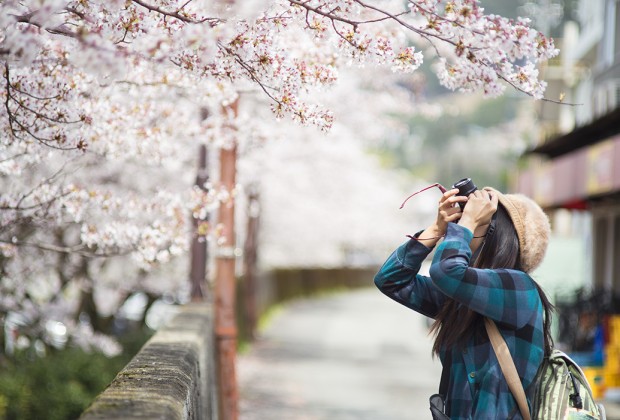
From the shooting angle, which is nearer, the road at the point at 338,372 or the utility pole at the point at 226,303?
the utility pole at the point at 226,303

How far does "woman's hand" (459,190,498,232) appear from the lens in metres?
2.50

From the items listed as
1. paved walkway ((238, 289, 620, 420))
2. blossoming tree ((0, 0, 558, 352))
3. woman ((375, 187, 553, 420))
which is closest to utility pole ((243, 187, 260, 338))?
paved walkway ((238, 289, 620, 420))

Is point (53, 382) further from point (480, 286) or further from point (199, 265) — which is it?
point (480, 286)

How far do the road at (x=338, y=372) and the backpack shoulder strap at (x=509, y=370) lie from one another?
206 centimetres

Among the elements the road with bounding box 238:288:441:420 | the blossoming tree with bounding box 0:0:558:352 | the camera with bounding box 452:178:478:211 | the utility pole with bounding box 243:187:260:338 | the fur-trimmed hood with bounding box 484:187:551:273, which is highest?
the blossoming tree with bounding box 0:0:558:352

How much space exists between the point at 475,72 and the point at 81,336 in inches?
277

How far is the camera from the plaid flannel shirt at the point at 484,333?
2365 mm

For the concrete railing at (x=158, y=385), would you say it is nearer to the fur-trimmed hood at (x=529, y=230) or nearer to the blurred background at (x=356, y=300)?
the fur-trimmed hood at (x=529, y=230)

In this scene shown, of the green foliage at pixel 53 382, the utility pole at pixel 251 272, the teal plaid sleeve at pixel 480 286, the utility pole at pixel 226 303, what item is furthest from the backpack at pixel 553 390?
the utility pole at pixel 251 272

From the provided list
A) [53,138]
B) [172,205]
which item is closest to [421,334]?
[172,205]

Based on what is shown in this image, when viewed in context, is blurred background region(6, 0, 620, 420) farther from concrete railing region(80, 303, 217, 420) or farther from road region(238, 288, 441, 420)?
concrete railing region(80, 303, 217, 420)

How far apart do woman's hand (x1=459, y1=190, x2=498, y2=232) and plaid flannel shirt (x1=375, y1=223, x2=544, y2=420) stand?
2.0 inches

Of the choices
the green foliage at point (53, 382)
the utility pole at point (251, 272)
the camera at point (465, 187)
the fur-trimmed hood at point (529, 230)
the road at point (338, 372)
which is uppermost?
the camera at point (465, 187)

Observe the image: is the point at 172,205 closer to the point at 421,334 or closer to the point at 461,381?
the point at 461,381
